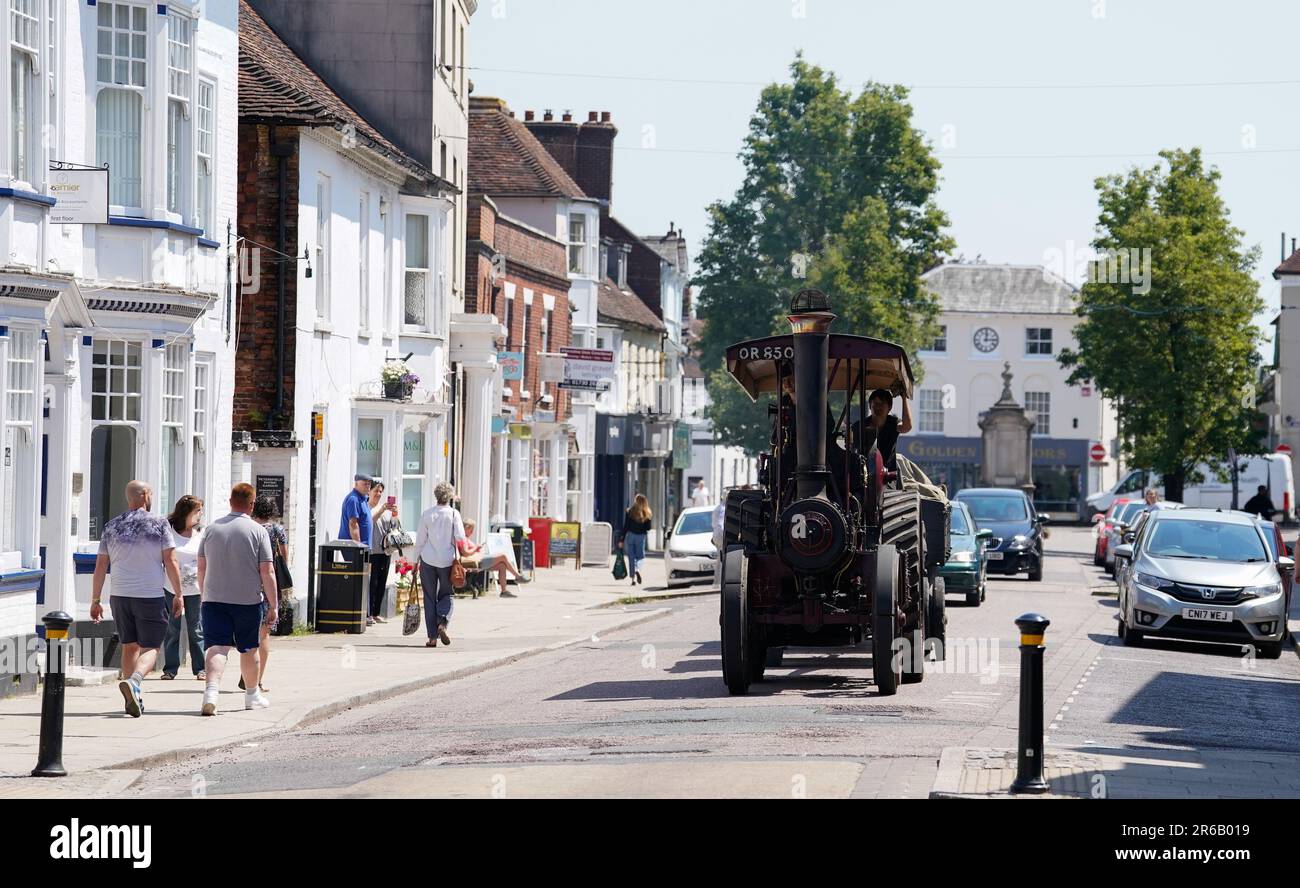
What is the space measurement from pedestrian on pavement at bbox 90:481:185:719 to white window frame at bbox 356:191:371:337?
14067mm

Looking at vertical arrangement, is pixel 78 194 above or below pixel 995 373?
below

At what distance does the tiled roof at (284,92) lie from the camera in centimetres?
2608

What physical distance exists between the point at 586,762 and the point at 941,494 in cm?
802

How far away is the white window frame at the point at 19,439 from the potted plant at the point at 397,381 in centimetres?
1267

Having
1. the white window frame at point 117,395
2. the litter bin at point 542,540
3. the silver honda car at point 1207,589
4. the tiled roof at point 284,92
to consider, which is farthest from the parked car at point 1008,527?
the white window frame at point 117,395

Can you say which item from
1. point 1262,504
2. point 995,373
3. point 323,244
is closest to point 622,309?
point 1262,504

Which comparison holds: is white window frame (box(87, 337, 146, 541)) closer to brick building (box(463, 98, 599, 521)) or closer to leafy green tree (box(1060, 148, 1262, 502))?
brick building (box(463, 98, 599, 521))

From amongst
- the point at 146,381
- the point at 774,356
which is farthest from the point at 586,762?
the point at 146,381

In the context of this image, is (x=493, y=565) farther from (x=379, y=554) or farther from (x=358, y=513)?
(x=358, y=513)

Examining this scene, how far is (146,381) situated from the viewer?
21.0m

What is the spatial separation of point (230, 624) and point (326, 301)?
492 inches

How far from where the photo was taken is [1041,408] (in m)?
97.7

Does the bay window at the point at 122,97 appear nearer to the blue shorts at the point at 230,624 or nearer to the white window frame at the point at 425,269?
the blue shorts at the point at 230,624
